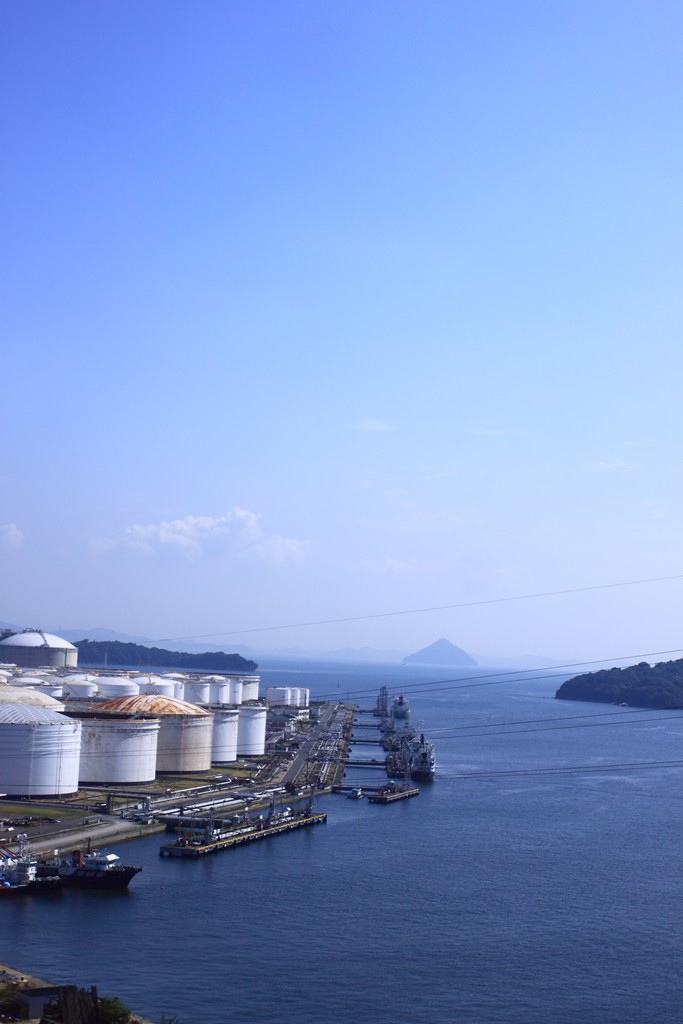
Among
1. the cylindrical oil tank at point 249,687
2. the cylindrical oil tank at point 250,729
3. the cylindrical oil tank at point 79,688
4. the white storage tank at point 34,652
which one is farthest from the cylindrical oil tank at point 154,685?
the cylindrical oil tank at point 249,687

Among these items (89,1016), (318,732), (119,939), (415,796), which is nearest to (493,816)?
(415,796)

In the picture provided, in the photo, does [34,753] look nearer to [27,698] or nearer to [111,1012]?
[27,698]

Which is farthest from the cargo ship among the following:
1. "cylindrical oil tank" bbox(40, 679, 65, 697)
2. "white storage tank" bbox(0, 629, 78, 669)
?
"white storage tank" bbox(0, 629, 78, 669)

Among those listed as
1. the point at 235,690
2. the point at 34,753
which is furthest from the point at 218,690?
the point at 34,753

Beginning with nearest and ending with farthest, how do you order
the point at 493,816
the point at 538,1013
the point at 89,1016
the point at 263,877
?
the point at 89,1016 → the point at 538,1013 → the point at 263,877 → the point at 493,816

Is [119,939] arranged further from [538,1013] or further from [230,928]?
[538,1013]
